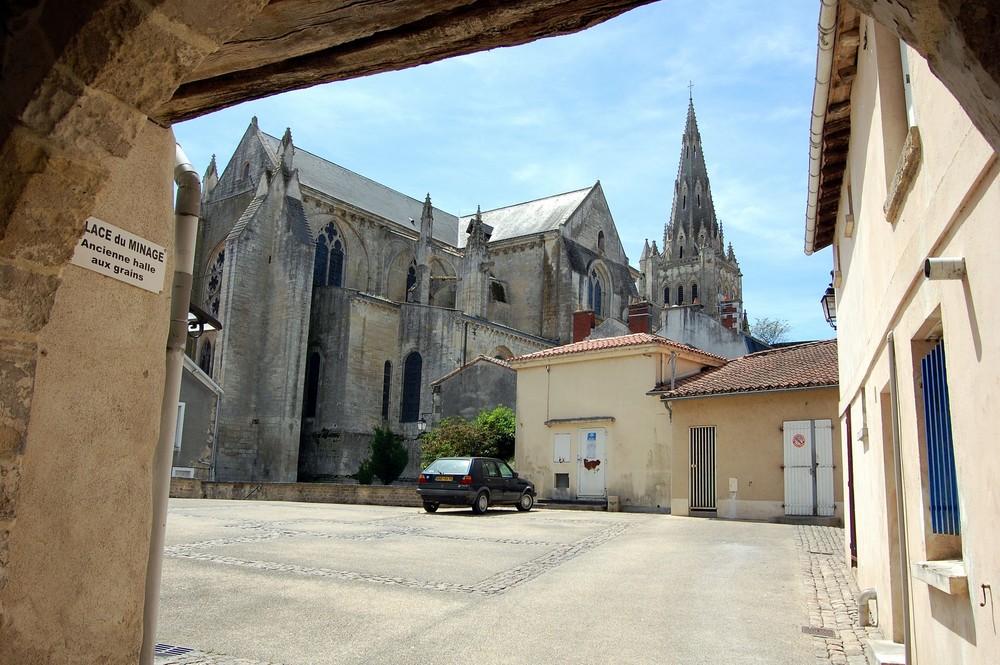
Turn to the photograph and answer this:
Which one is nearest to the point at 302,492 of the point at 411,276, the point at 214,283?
the point at 214,283

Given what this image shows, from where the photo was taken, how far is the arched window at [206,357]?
1271 inches

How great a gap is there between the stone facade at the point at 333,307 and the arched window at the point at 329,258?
0.23 feet

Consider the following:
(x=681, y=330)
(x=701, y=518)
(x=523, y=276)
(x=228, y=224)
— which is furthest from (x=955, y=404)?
(x=523, y=276)

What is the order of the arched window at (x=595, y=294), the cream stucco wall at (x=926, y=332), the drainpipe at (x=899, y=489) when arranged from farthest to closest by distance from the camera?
the arched window at (x=595, y=294) → the drainpipe at (x=899, y=489) → the cream stucco wall at (x=926, y=332)

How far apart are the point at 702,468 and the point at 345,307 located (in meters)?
19.8

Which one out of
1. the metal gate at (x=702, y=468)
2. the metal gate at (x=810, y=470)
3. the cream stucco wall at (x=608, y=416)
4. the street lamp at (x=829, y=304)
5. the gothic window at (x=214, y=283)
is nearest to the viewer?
the street lamp at (x=829, y=304)

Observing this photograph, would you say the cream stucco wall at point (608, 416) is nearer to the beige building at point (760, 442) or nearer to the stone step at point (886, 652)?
the beige building at point (760, 442)

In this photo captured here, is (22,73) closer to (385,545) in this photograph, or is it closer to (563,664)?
(563,664)

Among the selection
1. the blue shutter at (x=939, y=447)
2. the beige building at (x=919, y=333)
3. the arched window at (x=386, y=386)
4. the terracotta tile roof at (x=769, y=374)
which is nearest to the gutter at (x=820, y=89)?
the beige building at (x=919, y=333)

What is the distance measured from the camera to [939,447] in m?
4.24

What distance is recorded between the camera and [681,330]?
97.5ft

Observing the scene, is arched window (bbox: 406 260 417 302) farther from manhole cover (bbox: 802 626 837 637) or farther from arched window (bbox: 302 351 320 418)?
manhole cover (bbox: 802 626 837 637)

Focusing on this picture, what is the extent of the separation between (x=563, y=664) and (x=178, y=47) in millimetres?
4436

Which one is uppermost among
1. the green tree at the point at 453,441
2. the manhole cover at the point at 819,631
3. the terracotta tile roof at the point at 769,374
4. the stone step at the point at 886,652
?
the terracotta tile roof at the point at 769,374
